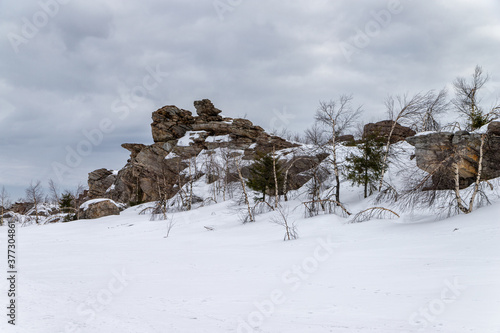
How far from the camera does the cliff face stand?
4181cm

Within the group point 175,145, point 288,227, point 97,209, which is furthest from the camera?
point 175,145

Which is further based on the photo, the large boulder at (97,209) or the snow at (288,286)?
the large boulder at (97,209)

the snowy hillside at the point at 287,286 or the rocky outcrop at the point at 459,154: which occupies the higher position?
the rocky outcrop at the point at 459,154

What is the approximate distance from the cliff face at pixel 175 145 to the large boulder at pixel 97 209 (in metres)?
9.13

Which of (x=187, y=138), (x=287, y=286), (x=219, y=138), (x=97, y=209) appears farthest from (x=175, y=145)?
(x=287, y=286)

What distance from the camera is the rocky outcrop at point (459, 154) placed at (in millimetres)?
12359

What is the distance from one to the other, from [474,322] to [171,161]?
4074 cm

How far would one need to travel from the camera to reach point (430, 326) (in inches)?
149

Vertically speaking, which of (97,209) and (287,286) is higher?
(97,209)

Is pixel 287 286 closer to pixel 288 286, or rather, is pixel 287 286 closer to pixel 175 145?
pixel 288 286

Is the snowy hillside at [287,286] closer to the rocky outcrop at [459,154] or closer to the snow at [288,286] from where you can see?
the snow at [288,286]

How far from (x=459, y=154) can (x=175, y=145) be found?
3762 cm

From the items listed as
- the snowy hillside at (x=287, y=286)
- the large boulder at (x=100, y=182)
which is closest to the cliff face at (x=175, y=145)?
the large boulder at (x=100, y=182)

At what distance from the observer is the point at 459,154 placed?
12.4m
